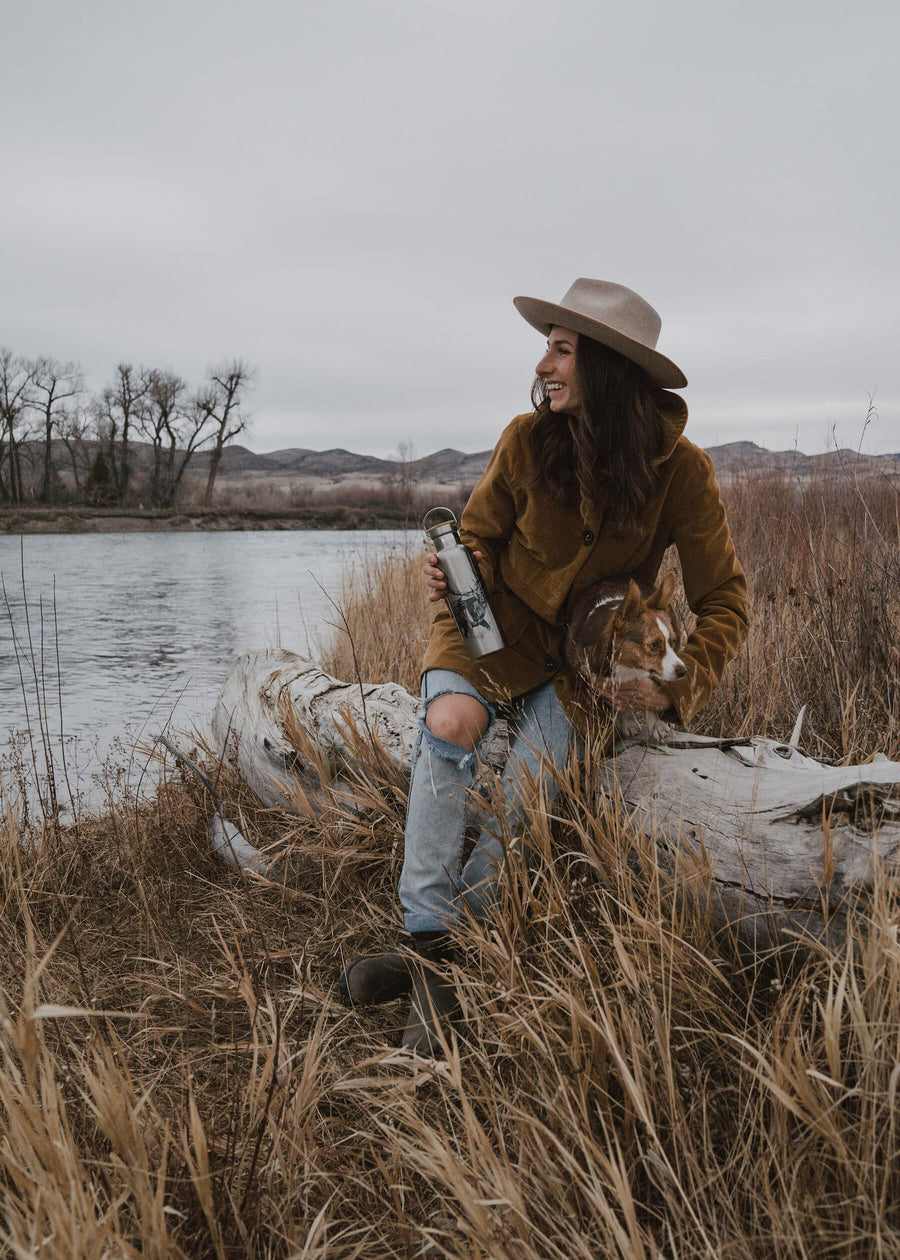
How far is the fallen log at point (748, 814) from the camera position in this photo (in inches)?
71.6

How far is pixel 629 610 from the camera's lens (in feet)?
7.88

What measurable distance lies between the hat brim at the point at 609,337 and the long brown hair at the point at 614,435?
0.15 ft

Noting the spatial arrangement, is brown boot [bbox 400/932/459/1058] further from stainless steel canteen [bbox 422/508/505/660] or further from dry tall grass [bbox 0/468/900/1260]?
stainless steel canteen [bbox 422/508/505/660]

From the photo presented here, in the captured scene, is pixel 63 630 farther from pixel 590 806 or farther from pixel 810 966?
pixel 810 966

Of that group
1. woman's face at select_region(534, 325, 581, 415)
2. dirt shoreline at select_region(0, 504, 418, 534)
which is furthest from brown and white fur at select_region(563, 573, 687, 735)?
dirt shoreline at select_region(0, 504, 418, 534)

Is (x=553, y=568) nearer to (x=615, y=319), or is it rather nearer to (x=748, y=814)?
(x=615, y=319)

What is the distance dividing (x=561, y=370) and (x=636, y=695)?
929mm

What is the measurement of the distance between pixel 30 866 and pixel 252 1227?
214cm

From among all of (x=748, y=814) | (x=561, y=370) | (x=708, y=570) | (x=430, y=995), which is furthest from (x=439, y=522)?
(x=430, y=995)

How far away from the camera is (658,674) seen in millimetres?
2408

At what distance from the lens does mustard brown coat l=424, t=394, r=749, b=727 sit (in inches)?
103

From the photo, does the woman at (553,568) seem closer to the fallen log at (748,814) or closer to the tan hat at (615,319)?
the tan hat at (615,319)

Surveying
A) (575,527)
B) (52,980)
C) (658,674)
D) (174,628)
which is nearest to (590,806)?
(658,674)

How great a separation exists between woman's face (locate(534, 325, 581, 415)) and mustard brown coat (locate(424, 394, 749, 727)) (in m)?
0.17
